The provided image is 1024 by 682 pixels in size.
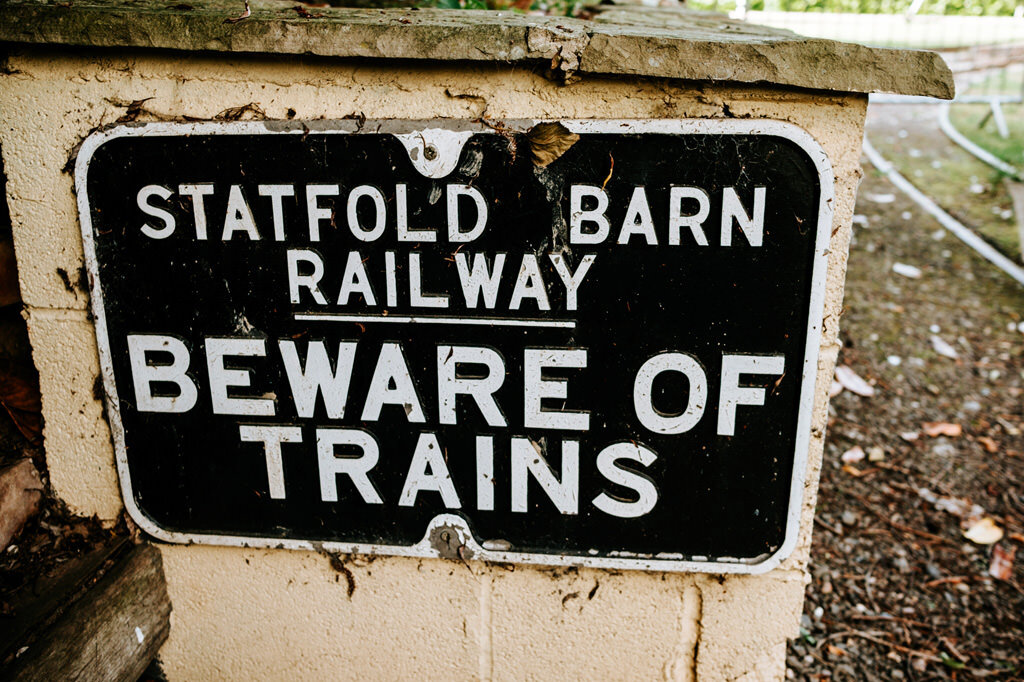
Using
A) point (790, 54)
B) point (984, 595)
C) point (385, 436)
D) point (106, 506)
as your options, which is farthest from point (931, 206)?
point (106, 506)

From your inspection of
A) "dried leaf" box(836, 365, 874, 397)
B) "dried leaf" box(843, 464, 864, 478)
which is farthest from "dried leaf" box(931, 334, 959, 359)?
"dried leaf" box(843, 464, 864, 478)

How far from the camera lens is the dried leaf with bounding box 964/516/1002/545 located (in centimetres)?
233

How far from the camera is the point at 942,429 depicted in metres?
2.91

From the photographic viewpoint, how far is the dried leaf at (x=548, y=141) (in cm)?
111

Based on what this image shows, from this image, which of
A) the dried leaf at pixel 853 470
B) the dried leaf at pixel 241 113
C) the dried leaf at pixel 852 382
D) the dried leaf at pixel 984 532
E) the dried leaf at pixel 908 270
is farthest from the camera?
the dried leaf at pixel 908 270

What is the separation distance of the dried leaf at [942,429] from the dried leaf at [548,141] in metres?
2.52

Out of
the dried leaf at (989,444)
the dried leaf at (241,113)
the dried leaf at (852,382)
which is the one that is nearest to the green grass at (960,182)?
the dried leaf at (852,382)

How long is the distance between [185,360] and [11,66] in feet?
1.87

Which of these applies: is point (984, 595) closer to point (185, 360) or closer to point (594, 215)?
point (594, 215)

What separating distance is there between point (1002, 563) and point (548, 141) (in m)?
2.15

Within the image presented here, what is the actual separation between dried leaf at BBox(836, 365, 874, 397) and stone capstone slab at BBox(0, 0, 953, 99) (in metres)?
2.34

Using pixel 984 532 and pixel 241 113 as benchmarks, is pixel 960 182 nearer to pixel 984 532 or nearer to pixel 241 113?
pixel 984 532

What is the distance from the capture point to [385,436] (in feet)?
4.08

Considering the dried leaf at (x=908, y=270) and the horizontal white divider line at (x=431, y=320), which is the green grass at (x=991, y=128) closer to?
the dried leaf at (x=908, y=270)
